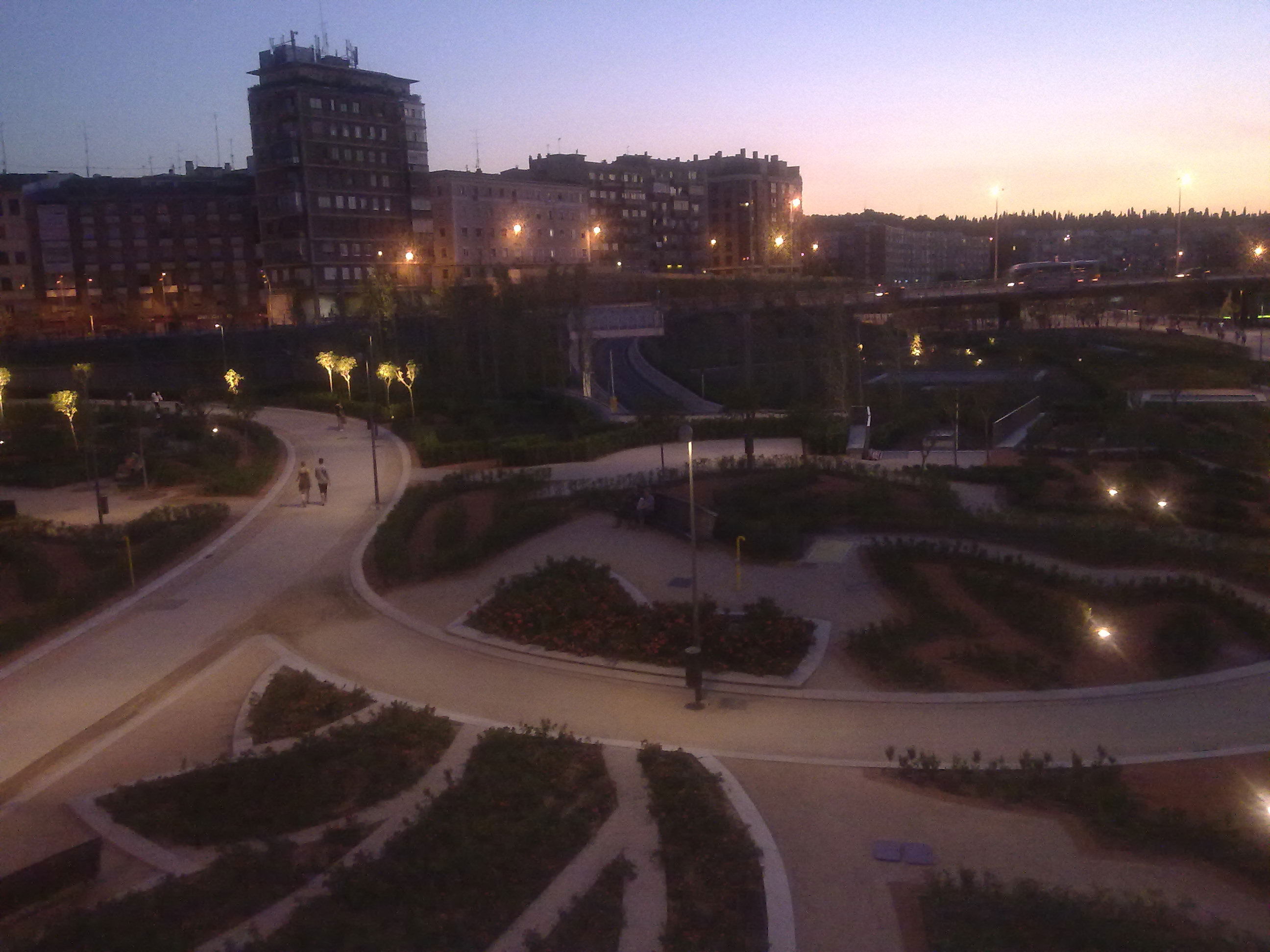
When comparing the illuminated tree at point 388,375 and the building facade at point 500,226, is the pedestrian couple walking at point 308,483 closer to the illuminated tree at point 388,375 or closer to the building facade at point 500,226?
the illuminated tree at point 388,375

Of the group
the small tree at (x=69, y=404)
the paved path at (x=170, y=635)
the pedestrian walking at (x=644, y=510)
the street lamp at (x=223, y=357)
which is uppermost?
the street lamp at (x=223, y=357)

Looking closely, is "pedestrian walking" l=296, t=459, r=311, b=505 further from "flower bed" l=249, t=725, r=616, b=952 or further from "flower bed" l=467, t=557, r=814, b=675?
"flower bed" l=249, t=725, r=616, b=952

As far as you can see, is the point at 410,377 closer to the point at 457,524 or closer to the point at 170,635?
the point at 457,524

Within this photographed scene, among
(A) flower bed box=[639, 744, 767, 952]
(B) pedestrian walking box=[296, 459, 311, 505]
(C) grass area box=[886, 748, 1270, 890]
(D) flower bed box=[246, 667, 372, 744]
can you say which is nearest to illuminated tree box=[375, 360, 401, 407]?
(B) pedestrian walking box=[296, 459, 311, 505]

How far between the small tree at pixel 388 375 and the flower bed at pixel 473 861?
2280cm

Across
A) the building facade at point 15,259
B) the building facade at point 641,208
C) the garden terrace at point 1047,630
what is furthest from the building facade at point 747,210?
the garden terrace at point 1047,630

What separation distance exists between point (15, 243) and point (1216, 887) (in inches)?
2796

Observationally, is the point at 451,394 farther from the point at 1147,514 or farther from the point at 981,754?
the point at 981,754

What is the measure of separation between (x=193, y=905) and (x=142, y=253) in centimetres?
6486

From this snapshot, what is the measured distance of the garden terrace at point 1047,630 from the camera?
10.7 m

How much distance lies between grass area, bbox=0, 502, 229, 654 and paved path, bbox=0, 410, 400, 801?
1.85 ft

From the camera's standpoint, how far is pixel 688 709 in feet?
34.4

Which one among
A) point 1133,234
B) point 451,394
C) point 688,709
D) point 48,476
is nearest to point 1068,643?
point 688,709

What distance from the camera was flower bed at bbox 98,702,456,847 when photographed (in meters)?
7.82
